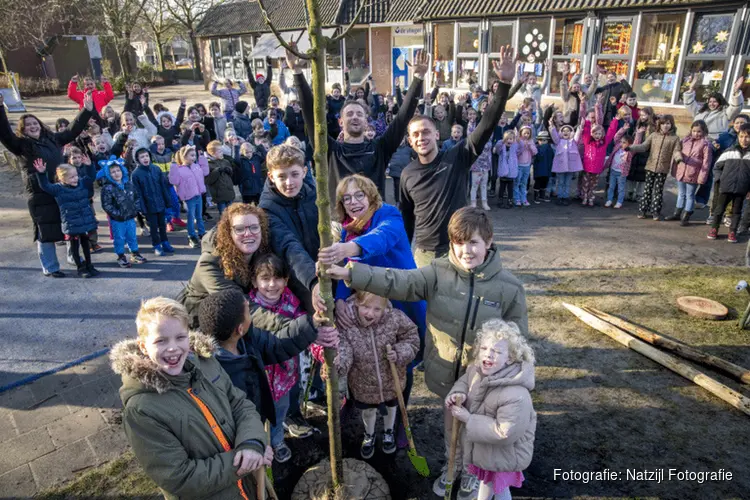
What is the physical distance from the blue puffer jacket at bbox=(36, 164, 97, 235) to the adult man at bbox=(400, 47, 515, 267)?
4.59 meters

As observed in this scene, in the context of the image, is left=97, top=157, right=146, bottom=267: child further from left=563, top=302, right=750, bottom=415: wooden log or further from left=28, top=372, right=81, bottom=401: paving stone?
left=563, top=302, right=750, bottom=415: wooden log

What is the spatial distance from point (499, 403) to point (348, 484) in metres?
1.20

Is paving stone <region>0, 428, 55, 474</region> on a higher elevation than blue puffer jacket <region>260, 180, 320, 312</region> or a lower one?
lower

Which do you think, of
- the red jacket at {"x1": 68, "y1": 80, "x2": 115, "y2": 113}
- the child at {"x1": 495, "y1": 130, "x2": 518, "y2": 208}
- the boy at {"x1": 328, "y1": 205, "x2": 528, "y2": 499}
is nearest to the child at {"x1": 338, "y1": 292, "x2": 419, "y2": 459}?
the boy at {"x1": 328, "y1": 205, "x2": 528, "y2": 499}

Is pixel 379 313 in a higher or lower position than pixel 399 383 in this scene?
higher

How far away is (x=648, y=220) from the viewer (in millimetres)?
8945

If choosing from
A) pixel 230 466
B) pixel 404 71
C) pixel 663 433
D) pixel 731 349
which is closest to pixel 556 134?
pixel 731 349

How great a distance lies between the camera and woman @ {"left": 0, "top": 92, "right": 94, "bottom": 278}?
6.45 meters

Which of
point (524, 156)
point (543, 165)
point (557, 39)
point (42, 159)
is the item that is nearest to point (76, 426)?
point (42, 159)

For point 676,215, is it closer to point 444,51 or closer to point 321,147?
point 321,147

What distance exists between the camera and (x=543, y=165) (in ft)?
32.5

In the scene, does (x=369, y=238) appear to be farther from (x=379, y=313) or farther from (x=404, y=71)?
(x=404, y=71)

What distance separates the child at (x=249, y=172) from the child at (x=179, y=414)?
641cm

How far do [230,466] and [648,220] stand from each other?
8882 millimetres
